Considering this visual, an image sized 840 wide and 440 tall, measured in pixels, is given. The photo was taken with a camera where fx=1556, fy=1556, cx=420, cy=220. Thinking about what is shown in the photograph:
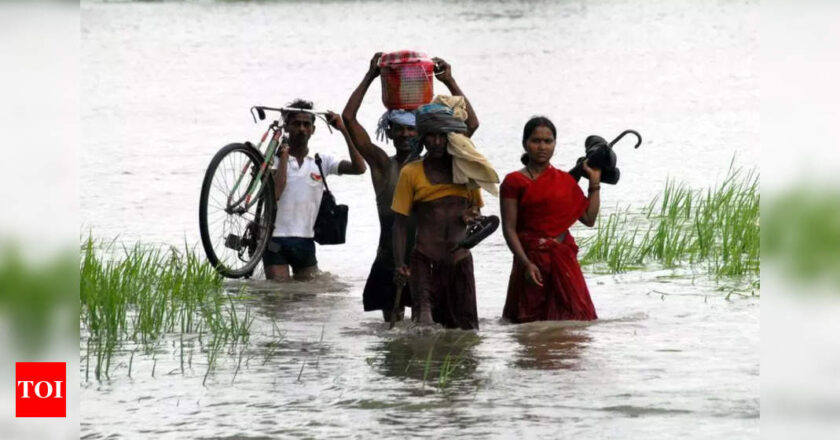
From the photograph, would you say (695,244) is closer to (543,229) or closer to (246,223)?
(543,229)

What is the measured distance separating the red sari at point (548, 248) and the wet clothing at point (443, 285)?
0.33 m

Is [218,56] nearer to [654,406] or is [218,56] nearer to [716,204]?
[716,204]

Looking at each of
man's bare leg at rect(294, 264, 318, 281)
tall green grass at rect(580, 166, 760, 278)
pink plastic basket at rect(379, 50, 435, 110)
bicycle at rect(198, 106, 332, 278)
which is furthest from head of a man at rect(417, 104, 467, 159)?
tall green grass at rect(580, 166, 760, 278)

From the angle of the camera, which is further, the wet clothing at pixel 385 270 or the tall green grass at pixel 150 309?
the wet clothing at pixel 385 270

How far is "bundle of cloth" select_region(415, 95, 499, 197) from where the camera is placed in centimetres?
799

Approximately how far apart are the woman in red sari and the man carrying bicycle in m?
1.83

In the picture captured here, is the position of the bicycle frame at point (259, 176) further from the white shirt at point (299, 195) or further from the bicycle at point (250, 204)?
the white shirt at point (299, 195)

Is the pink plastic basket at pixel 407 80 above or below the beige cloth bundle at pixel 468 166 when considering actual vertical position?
above

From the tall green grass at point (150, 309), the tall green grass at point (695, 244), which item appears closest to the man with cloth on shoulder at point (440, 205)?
the tall green grass at point (150, 309)

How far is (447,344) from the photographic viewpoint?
815cm

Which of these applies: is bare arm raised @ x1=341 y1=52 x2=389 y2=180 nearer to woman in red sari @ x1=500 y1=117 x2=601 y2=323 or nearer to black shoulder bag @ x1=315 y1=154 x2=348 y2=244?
woman in red sari @ x1=500 y1=117 x2=601 y2=323

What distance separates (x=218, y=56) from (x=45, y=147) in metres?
28.6

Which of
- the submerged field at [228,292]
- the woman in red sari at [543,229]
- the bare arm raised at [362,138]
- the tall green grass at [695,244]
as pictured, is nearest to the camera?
the submerged field at [228,292]

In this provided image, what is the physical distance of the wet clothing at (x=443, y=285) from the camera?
8.20 meters
